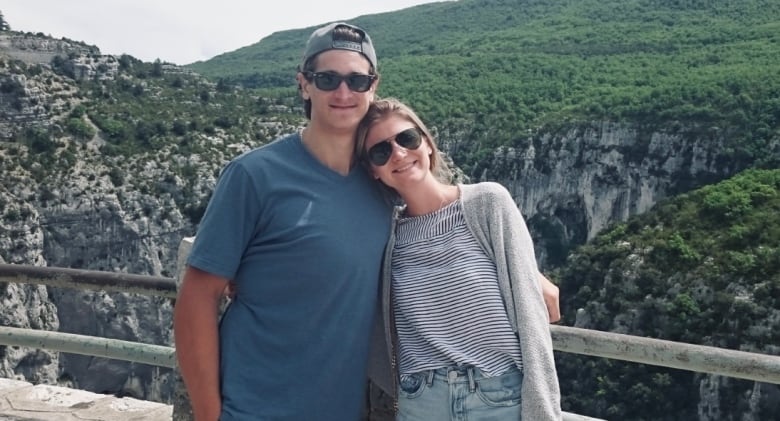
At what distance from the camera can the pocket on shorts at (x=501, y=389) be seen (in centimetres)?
265

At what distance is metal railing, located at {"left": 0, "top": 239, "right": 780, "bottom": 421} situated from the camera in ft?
10.7

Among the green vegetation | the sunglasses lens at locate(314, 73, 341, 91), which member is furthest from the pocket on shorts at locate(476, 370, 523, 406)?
the green vegetation

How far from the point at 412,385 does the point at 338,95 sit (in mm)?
1079

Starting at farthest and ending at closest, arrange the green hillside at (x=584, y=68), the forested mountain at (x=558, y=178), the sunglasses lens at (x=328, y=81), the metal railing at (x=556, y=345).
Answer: the green hillside at (x=584, y=68) < the forested mountain at (x=558, y=178) < the metal railing at (x=556, y=345) < the sunglasses lens at (x=328, y=81)

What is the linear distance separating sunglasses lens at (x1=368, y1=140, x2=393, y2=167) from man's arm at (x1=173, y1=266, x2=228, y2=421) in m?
Result: 0.70

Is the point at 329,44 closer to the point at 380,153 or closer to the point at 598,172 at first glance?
the point at 380,153

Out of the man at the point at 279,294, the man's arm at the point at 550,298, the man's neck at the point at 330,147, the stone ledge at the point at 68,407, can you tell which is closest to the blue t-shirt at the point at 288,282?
the man at the point at 279,294

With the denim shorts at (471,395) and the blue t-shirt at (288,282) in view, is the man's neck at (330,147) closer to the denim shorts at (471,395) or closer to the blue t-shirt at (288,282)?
the blue t-shirt at (288,282)

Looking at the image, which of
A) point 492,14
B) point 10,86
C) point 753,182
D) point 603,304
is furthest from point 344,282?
point 492,14

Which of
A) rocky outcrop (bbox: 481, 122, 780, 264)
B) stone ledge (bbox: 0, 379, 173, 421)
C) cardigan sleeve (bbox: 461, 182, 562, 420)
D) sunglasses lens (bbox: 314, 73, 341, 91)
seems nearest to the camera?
cardigan sleeve (bbox: 461, 182, 562, 420)

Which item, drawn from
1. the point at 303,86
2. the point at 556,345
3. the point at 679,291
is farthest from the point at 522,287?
the point at 679,291

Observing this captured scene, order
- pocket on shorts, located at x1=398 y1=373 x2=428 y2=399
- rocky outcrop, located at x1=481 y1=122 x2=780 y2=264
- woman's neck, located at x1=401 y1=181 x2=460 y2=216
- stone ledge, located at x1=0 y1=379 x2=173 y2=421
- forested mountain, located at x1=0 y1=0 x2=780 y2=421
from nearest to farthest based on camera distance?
pocket on shorts, located at x1=398 y1=373 x2=428 y2=399, woman's neck, located at x1=401 y1=181 x2=460 y2=216, stone ledge, located at x1=0 y1=379 x2=173 y2=421, forested mountain, located at x1=0 y1=0 x2=780 y2=421, rocky outcrop, located at x1=481 y1=122 x2=780 y2=264

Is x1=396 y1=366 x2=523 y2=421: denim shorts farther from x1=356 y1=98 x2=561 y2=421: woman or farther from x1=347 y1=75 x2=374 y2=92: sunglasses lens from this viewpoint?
x1=347 y1=75 x2=374 y2=92: sunglasses lens

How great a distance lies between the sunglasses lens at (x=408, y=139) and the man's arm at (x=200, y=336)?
82cm
